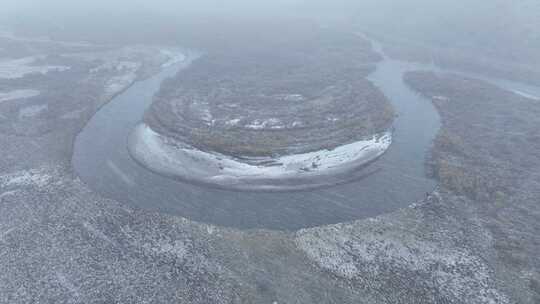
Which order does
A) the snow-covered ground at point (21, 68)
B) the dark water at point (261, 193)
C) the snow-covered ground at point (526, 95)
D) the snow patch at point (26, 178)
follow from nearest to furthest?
the dark water at point (261, 193) < the snow patch at point (26, 178) < the snow-covered ground at point (526, 95) < the snow-covered ground at point (21, 68)

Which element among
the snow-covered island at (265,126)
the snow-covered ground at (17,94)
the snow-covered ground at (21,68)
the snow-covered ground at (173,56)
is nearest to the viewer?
the snow-covered island at (265,126)

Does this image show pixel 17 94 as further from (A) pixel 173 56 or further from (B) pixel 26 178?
(A) pixel 173 56

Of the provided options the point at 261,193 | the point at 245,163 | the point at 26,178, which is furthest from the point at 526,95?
the point at 26,178

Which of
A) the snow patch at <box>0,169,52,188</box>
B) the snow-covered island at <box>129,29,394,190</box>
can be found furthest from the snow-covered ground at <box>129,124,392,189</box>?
the snow patch at <box>0,169,52,188</box>

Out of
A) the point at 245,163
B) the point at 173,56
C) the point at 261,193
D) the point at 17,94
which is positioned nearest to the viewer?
the point at 261,193

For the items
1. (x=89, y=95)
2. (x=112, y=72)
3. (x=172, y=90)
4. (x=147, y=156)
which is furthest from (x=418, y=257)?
(x=112, y=72)

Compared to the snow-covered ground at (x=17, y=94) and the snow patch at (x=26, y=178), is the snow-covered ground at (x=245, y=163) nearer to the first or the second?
the snow patch at (x=26, y=178)

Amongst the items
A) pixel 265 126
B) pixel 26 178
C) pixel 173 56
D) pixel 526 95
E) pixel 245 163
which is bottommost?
pixel 26 178

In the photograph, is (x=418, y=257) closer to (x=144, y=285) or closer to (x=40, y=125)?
(x=144, y=285)

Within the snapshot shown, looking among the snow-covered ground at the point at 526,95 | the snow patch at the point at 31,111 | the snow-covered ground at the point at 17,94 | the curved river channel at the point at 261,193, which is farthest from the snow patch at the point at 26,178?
the snow-covered ground at the point at 526,95
